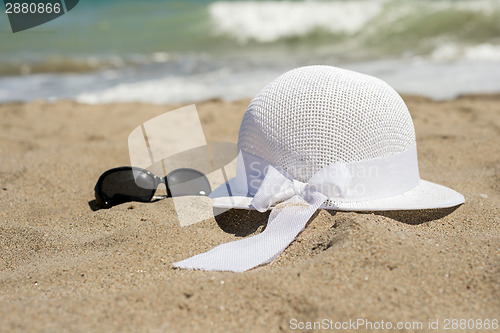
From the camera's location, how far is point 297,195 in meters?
2.57

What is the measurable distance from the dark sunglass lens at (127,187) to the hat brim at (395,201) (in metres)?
0.59

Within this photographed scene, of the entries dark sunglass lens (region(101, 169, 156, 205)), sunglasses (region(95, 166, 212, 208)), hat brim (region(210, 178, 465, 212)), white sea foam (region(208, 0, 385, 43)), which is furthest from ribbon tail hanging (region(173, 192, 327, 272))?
white sea foam (region(208, 0, 385, 43))

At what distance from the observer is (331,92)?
2.56 meters

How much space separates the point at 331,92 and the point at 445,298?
1142 millimetres

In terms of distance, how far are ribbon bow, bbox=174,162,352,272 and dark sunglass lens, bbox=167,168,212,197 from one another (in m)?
0.81

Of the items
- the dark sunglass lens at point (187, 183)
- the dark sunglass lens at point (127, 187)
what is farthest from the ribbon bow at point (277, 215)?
the dark sunglass lens at point (127, 187)

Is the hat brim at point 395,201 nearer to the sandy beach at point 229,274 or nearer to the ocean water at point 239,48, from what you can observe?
the sandy beach at point 229,274

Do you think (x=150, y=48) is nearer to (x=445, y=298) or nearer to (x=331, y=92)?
(x=331, y=92)

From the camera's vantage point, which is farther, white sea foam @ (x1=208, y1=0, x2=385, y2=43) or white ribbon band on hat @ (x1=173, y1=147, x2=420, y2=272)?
white sea foam @ (x1=208, y1=0, x2=385, y2=43)

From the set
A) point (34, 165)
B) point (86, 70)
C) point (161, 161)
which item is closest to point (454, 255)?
point (161, 161)

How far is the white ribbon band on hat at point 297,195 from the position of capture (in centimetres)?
238

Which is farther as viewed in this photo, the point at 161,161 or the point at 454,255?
the point at 161,161

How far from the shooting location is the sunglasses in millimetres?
3266

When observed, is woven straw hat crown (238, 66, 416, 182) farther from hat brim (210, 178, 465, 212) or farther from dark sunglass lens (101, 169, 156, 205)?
→ dark sunglass lens (101, 169, 156, 205)
